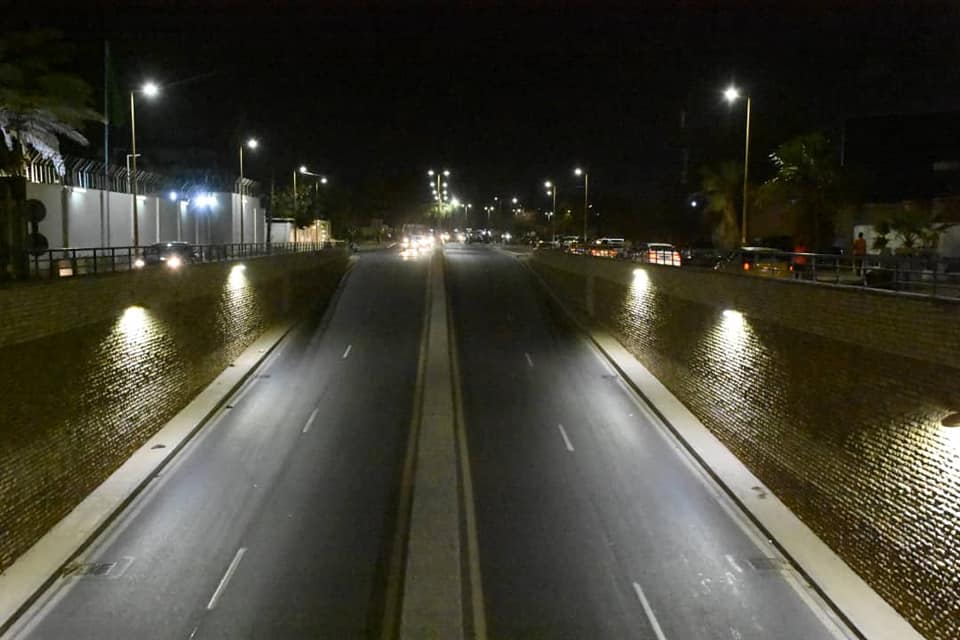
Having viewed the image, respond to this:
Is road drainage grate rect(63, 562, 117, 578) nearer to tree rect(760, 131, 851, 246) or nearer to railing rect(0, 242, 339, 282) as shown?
railing rect(0, 242, 339, 282)

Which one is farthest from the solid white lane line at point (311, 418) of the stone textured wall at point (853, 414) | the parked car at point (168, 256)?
the stone textured wall at point (853, 414)

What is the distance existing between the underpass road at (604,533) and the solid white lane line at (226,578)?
151 inches

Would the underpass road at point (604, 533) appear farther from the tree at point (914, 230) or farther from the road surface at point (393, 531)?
the tree at point (914, 230)

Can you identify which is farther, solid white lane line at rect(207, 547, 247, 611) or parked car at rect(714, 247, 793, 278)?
parked car at rect(714, 247, 793, 278)

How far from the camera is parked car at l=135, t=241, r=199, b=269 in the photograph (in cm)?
3347

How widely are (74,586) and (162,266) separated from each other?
1692 centimetres

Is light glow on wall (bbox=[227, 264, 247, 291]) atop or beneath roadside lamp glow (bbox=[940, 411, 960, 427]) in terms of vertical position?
atop

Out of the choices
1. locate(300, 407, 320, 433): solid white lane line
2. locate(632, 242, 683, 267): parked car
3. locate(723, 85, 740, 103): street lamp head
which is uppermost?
locate(723, 85, 740, 103): street lamp head

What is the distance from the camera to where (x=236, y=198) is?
239 ft

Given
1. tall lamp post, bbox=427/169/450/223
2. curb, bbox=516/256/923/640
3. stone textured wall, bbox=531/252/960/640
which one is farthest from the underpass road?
tall lamp post, bbox=427/169/450/223

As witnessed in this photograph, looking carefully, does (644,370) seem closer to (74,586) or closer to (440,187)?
(74,586)

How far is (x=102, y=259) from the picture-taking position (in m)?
30.3

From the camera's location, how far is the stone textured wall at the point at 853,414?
1412cm

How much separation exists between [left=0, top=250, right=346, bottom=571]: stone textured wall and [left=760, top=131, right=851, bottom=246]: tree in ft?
112
